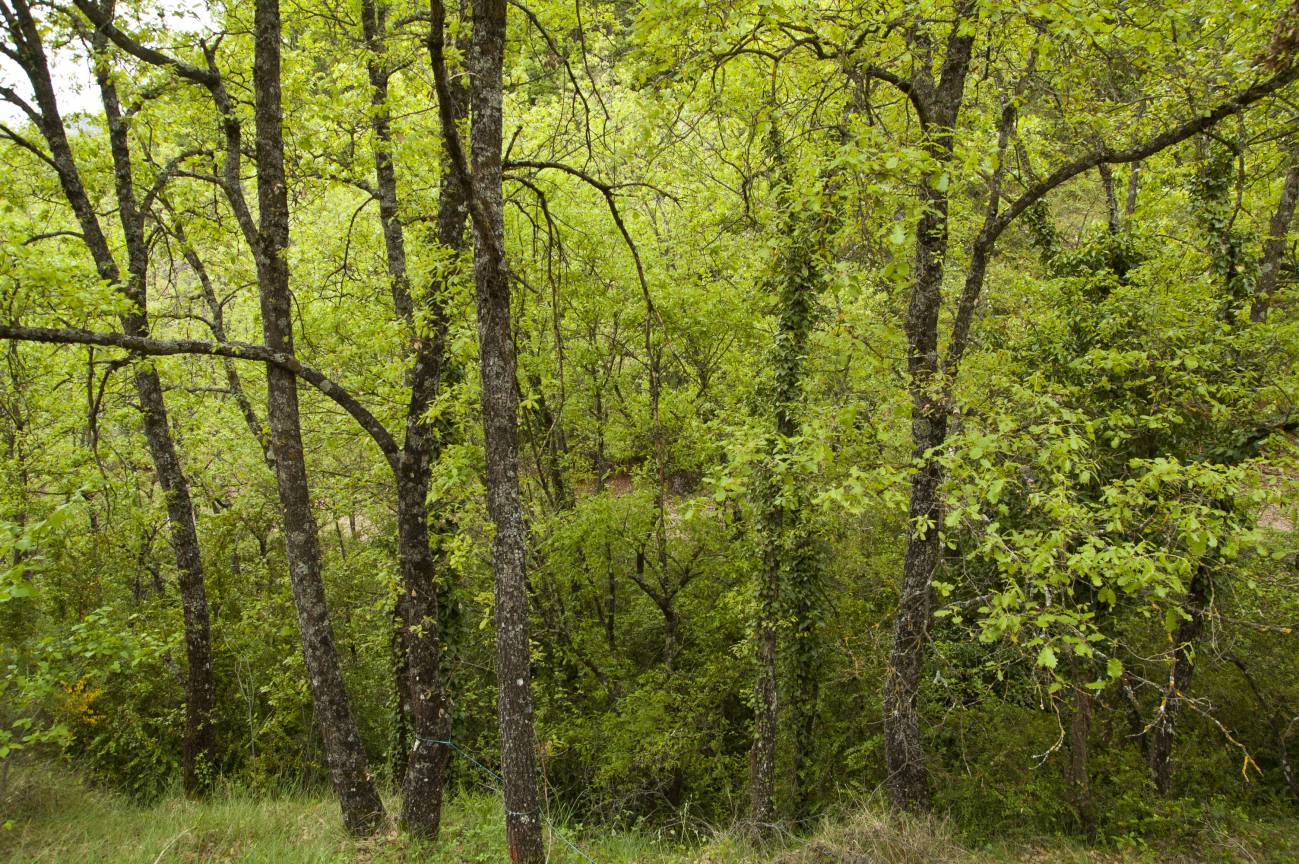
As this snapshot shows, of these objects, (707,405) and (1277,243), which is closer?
(1277,243)

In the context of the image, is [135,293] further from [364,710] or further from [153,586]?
[153,586]

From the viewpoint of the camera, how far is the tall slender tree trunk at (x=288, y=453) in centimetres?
573

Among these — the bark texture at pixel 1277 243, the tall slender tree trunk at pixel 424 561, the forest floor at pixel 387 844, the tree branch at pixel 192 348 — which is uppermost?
the bark texture at pixel 1277 243

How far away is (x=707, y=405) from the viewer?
34.8ft

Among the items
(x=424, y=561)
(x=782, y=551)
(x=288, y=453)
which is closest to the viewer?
(x=288, y=453)

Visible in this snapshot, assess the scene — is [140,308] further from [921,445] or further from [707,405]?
[921,445]

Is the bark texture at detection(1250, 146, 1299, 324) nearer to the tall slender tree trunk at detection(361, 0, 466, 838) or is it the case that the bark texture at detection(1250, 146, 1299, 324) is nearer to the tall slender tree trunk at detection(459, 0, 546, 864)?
the tall slender tree trunk at detection(459, 0, 546, 864)

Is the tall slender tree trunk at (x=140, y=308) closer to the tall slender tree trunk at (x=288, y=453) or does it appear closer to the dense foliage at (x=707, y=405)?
the dense foliage at (x=707, y=405)

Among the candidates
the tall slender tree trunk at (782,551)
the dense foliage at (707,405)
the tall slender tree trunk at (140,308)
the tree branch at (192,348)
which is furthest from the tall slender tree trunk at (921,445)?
the tall slender tree trunk at (140,308)

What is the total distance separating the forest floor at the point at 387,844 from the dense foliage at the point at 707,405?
2.57 ft

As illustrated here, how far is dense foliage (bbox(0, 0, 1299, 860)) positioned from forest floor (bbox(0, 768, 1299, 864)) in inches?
30.9

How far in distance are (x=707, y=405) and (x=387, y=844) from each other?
22.4 feet

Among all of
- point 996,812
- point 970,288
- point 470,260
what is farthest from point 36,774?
point 996,812

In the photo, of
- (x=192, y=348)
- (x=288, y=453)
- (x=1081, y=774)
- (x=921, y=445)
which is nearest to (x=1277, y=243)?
(x=921, y=445)
